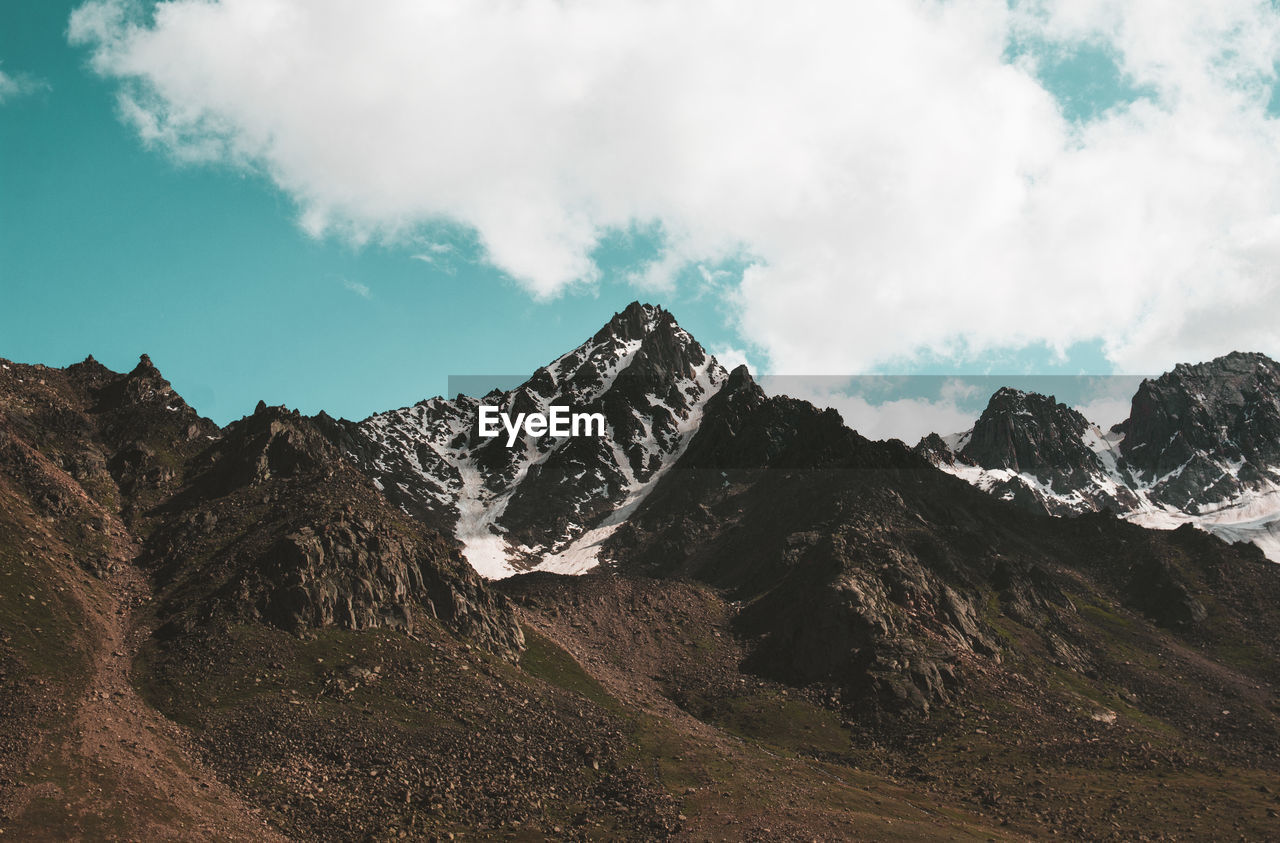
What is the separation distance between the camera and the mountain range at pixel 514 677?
63.5 metres

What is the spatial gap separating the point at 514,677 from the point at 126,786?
48.4 metres

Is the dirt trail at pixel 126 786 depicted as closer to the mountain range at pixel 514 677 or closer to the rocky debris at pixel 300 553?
the mountain range at pixel 514 677

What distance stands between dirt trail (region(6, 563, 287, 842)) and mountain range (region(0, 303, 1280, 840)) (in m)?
0.24

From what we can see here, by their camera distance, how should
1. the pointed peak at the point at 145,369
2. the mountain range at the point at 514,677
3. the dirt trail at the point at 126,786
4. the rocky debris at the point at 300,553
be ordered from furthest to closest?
the pointed peak at the point at 145,369 < the rocky debris at the point at 300,553 < the mountain range at the point at 514,677 < the dirt trail at the point at 126,786

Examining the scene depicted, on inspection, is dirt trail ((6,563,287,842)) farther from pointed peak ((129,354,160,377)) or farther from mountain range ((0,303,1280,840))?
pointed peak ((129,354,160,377))

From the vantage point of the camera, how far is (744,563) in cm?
17675

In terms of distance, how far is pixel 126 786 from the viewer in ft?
177

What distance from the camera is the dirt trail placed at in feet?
163

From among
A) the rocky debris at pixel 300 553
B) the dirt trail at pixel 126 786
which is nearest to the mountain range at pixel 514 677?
the dirt trail at pixel 126 786

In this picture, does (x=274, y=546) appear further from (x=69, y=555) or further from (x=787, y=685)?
(x=787, y=685)

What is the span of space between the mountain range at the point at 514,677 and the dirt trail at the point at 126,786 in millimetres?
240

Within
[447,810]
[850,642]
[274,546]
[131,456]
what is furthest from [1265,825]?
[131,456]

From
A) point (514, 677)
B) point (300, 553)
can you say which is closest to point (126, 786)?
point (300, 553)

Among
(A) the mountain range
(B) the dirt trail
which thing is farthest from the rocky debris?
(B) the dirt trail
